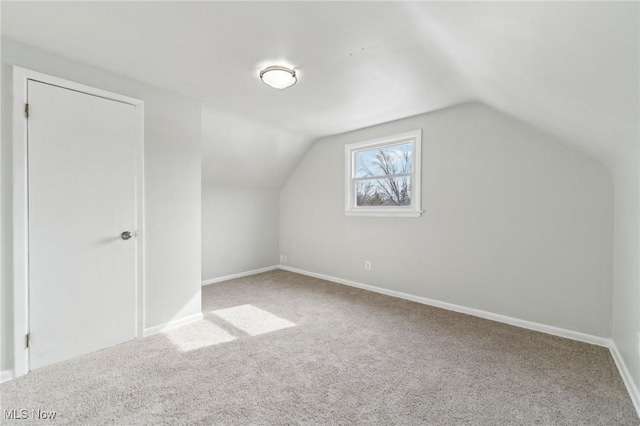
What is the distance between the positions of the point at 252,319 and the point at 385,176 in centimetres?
251

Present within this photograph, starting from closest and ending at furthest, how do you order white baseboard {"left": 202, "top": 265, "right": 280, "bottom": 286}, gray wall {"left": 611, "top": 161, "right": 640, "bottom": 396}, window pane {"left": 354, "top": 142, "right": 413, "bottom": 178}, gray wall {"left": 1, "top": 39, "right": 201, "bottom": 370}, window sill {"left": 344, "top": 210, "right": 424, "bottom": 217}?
1. gray wall {"left": 611, "top": 161, "right": 640, "bottom": 396}
2. gray wall {"left": 1, "top": 39, "right": 201, "bottom": 370}
3. window sill {"left": 344, "top": 210, "right": 424, "bottom": 217}
4. window pane {"left": 354, "top": 142, "right": 413, "bottom": 178}
5. white baseboard {"left": 202, "top": 265, "right": 280, "bottom": 286}

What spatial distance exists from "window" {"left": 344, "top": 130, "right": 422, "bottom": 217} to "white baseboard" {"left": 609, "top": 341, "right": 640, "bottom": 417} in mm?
1998

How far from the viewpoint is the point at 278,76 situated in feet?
7.48

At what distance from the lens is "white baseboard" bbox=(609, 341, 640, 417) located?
5.48 feet

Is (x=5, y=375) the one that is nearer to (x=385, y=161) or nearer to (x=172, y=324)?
(x=172, y=324)

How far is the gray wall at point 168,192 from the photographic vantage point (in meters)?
2.54

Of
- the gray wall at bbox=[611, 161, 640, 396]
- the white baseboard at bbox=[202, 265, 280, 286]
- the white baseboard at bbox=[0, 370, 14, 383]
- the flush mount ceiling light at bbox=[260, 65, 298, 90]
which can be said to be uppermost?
the flush mount ceiling light at bbox=[260, 65, 298, 90]

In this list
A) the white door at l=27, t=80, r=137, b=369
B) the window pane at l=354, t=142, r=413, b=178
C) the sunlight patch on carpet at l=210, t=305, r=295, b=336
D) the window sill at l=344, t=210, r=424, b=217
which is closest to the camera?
the white door at l=27, t=80, r=137, b=369

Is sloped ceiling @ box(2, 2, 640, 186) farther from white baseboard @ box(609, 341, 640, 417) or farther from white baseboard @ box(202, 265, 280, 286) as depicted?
white baseboard @ box(202, 265, 280, 286)

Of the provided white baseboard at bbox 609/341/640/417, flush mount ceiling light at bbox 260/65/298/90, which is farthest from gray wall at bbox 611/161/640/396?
flush mount ceiling light at bbox 260/65/298/90

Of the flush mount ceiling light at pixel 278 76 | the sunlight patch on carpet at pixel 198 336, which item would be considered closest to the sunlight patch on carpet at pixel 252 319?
the sunlight patch on carpet at pixel 198 336

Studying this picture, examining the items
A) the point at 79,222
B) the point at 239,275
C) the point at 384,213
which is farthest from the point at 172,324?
the point at 384,213

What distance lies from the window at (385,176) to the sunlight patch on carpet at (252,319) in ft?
6.19

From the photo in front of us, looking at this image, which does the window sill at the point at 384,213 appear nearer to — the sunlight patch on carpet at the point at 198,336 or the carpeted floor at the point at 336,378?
the carpeted floor at the point at 336,378
